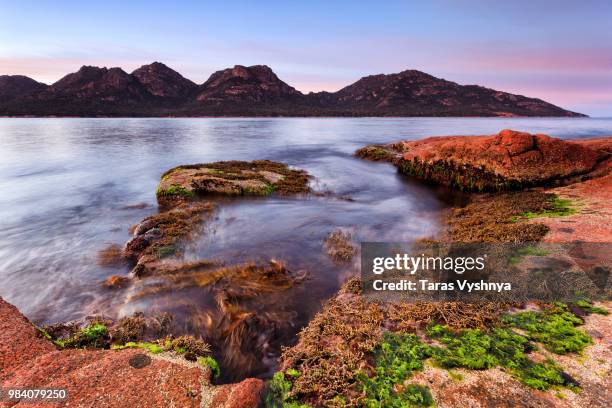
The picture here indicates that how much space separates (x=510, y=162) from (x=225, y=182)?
1608 centimetres

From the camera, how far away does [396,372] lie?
5.17 m

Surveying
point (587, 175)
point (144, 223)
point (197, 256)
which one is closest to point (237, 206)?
point (144, 223)

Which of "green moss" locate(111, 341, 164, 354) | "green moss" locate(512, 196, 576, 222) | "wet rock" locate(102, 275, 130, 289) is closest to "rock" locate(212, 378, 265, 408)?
"green moss" locate(111, 341, 164, 354)

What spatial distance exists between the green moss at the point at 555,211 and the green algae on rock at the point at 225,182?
10662mm

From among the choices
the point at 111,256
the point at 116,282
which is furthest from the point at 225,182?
the point at 116,282

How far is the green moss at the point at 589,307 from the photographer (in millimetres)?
6431

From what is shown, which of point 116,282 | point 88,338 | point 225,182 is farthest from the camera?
point 225,182

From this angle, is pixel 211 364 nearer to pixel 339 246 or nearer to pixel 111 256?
pixel 339 246

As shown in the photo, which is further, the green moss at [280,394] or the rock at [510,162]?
the rock at [510,162]

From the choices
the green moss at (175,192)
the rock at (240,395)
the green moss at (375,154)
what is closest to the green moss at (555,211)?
the rock at (240,395)

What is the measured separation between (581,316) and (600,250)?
341 cm

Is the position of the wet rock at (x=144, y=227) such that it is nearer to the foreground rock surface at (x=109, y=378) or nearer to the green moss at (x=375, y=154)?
the foreground rock surface at (x=109, y=378)

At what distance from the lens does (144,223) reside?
12.4m

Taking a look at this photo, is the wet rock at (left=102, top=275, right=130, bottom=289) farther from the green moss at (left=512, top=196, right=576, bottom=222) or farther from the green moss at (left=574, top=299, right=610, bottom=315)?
the green moss at (left=512, top=196, right=576, bottom=222)
